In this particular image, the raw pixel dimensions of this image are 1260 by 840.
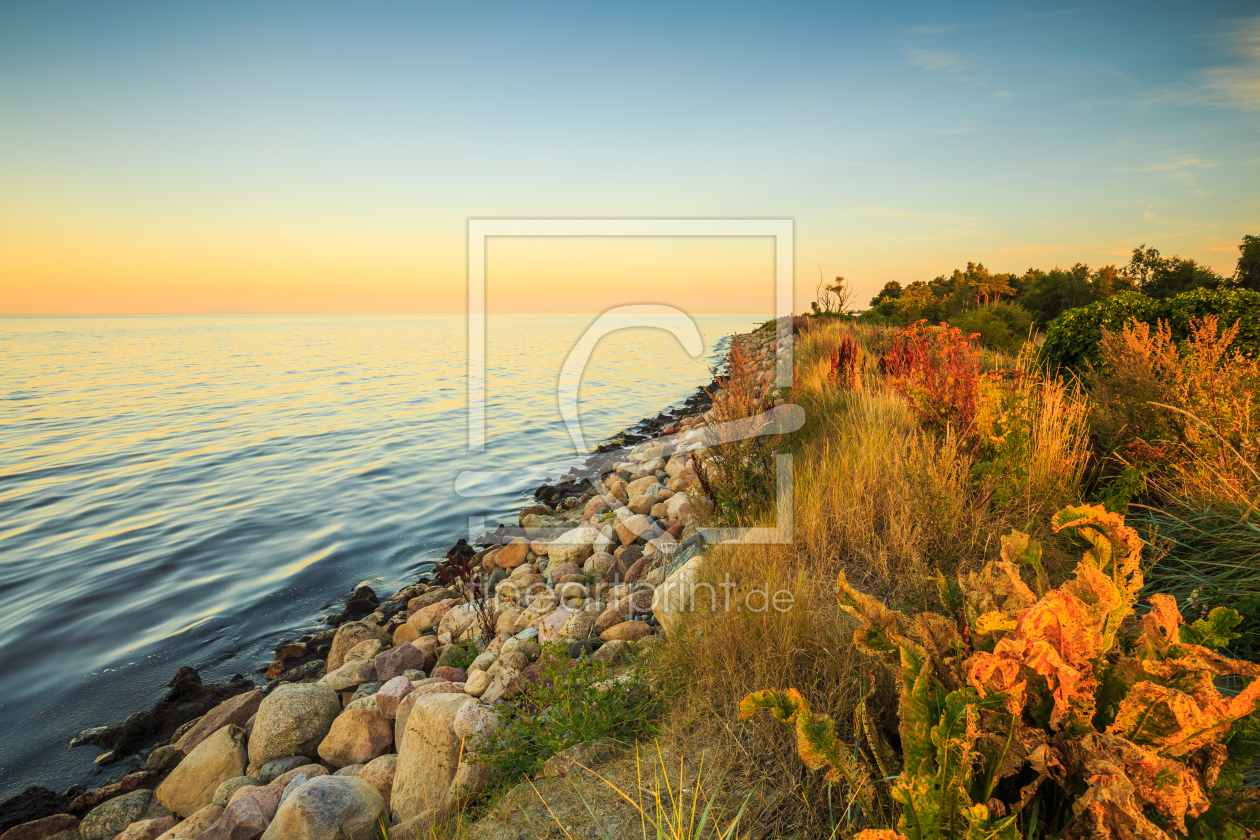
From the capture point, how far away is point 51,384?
841 inches

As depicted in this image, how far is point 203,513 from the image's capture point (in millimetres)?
9078

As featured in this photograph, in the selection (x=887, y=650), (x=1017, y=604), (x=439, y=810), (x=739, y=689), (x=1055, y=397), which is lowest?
(x=439, y=810)

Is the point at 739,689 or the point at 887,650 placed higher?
the point at 887,650

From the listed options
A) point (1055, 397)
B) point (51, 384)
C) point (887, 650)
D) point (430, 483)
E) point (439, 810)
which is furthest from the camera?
point (51, 384)

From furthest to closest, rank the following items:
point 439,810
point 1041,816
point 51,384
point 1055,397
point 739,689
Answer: point 51,384 < point 1055,397 < point 439,810 < point 739,689 < point 1041,816

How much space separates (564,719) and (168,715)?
4.27 metres

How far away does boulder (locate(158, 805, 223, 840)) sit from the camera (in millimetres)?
3328

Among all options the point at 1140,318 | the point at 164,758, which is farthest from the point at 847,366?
the point at 164,758

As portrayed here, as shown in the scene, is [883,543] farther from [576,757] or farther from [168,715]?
[168,715]

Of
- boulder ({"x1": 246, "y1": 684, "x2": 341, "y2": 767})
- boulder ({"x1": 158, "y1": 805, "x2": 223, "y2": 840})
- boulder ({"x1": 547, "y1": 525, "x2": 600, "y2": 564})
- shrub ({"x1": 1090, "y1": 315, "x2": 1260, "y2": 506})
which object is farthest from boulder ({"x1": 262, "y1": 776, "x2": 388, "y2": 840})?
shrub ({"x1": 1090, "y1": 315, "x2": 1260, "y2": 506})

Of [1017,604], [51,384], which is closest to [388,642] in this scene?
[1017,604]

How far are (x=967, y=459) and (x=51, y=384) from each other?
99.2ft

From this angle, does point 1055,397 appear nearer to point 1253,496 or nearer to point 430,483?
point 1253,496

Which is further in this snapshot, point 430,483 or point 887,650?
point 430,483
